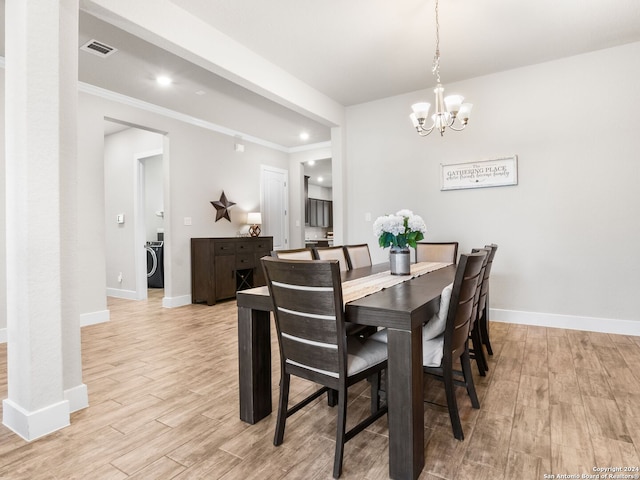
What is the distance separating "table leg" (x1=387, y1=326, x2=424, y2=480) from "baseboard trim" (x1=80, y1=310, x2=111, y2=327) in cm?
378

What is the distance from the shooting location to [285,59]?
3.43 meters

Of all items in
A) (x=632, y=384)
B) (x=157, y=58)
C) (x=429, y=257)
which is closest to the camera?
(x=632, y=384)

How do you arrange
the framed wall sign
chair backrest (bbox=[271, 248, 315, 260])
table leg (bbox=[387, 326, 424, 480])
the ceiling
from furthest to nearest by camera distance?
1. the framed wall sign
2. the ceiling
3. chair backrest (bbox=[271, 248, 315, 260])
4. table leg (bbox=[387, 326, 424, 480])

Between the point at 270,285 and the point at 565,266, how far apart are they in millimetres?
3368

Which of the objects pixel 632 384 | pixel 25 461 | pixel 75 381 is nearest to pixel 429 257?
pixel 632 384

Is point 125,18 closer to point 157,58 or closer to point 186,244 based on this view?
point 157,58

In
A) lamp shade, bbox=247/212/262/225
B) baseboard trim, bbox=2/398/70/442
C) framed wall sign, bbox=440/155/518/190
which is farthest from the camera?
lamp shade, bbox=247/212/262/225

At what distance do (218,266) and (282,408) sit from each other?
11.4ft

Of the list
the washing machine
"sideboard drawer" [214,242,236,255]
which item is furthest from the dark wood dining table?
the washing machine

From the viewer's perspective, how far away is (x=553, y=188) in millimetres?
3586

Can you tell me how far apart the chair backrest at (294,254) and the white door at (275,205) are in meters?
3.79

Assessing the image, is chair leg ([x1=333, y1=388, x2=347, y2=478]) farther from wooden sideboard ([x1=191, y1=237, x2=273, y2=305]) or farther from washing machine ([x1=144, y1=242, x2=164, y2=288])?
washing machine ([x1=144, y1=242, x2=164, y2=288])

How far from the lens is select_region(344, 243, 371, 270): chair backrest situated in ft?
10.1

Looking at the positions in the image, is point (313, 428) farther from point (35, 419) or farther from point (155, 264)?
point (155, 264)
